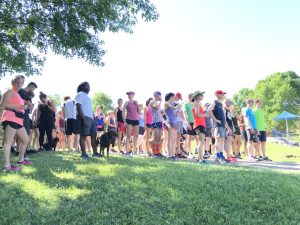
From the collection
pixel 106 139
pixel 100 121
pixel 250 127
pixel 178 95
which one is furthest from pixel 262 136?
pixel 100 121

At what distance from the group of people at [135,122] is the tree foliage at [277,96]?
49.3 meters

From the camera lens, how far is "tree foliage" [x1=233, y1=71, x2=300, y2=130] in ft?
198

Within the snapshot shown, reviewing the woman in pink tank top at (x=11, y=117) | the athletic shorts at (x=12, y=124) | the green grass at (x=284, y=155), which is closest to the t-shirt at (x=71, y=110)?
the woman in pink tank top at (x=11, y=117)

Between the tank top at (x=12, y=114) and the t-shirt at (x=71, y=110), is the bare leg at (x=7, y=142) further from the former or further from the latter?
the t-shirt at (x=71, y=110)

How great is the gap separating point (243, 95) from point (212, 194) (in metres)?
78.0

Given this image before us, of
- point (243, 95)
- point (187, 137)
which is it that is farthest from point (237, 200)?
point (243, 95)

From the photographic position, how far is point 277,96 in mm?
60906

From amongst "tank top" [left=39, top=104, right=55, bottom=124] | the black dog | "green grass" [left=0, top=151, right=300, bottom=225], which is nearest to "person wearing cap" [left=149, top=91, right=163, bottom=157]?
the black dog

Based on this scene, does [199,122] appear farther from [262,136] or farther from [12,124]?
[12,124]

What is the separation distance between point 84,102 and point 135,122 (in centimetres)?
244

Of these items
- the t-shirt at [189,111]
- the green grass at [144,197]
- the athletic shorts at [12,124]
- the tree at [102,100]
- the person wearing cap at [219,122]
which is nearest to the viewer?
the green grass at [144,197]

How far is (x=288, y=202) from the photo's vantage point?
19.8 ft

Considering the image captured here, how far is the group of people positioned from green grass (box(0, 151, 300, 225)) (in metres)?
1.26

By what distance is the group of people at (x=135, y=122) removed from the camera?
24.0 ft
